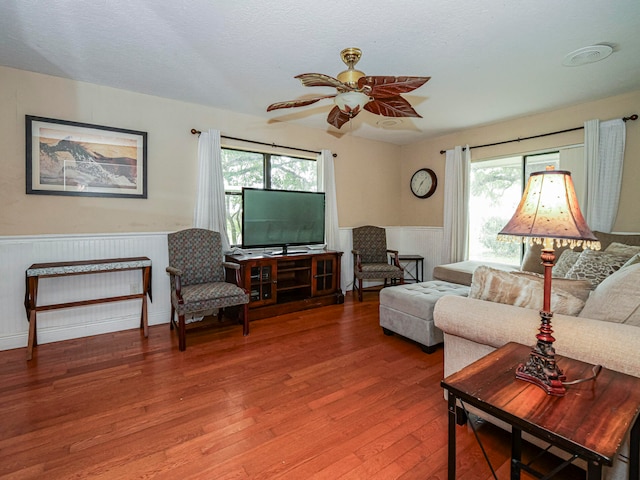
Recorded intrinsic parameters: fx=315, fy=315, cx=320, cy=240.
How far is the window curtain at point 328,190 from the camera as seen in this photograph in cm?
461

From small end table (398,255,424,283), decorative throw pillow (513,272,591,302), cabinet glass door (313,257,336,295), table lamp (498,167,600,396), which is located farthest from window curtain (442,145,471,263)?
table lamp (498,167,600,396)

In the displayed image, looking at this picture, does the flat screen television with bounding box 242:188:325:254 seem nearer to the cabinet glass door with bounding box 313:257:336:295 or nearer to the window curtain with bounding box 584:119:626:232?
the cabinet glass door with bounding box 313:257:336:295

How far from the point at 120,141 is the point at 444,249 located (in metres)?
4.42

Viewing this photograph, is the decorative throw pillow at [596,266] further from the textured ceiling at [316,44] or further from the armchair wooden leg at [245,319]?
the armchair wooden leg at [245,319]

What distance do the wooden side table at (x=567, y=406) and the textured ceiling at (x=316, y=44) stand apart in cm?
207

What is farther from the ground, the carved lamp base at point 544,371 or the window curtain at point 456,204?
the window curtain at point 456,204

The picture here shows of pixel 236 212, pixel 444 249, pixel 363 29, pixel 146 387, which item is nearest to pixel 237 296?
pixel 146 387

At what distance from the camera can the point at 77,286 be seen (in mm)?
3090

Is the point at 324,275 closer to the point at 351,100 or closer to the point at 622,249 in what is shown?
the point at 351,100

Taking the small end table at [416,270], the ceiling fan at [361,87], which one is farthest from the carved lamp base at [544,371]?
the small end table at [416,270]

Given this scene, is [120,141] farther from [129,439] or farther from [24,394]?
[129,439]

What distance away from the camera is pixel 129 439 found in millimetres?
1692

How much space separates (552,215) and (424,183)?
169 inches

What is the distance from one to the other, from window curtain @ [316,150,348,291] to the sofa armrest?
2.95 meters
